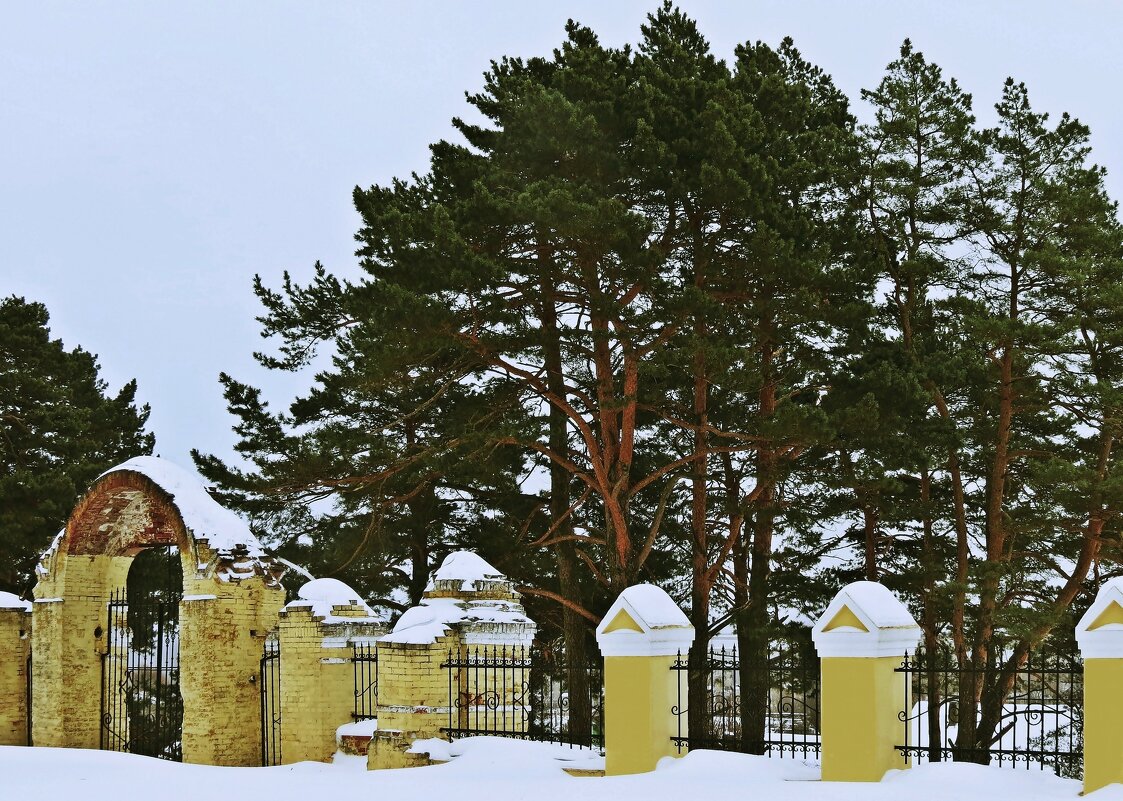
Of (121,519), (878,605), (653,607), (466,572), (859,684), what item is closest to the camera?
(859,684)

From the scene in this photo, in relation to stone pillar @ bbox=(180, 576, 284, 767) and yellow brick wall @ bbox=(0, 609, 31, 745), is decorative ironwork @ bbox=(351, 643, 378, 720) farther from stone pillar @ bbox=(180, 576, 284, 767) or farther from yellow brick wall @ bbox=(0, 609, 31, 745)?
yellow brick wall @ bbox=(0, 609, 31, 745)

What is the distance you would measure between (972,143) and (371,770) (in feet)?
54.3

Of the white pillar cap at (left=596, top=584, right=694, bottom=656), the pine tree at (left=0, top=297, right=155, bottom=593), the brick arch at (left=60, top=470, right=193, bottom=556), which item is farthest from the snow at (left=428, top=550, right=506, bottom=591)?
the pine tree at (left=0, top=297, right=155, bottom=593)

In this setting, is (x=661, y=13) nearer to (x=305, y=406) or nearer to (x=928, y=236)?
(x=928, y=236)

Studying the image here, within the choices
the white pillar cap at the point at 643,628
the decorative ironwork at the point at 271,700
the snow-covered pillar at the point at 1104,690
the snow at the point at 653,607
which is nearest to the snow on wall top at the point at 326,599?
the decorative ironwork at the point at 271,700

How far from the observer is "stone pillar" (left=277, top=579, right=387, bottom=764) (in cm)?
1630

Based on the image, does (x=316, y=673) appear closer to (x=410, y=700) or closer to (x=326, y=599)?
(x=326, y=599)

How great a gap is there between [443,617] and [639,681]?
11.8 feet

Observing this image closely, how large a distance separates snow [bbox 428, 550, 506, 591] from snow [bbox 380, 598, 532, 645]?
0.24m

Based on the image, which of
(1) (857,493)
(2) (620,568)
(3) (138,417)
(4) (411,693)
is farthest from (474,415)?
(3) (138,417)

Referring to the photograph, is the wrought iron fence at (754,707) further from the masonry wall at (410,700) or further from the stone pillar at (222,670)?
the stone pillar at (222,670)

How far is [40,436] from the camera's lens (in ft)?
100

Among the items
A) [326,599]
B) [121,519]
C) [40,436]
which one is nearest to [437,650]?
[326,599]

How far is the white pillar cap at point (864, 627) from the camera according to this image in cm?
1134
